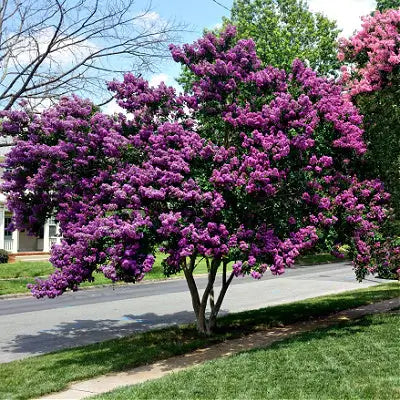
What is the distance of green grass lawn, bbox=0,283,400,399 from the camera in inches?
323

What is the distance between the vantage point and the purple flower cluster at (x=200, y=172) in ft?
29.0

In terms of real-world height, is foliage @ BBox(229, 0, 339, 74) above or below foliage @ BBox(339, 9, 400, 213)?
above

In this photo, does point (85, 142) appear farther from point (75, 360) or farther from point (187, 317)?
point (187, 317)

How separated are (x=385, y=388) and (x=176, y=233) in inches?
151

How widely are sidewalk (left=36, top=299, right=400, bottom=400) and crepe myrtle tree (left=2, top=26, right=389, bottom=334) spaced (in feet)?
5.00

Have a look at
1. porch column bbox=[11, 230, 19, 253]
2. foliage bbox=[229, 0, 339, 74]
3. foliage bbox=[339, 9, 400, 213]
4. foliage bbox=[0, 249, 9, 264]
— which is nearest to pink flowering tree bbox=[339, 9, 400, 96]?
foliage bbox=[339, 9, 400, 213]

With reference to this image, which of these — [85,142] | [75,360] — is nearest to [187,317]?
[75,360]

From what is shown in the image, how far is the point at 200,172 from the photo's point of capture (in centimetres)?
938

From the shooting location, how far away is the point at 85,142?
1016 cm

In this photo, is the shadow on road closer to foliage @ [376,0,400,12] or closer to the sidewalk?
the sidewalk

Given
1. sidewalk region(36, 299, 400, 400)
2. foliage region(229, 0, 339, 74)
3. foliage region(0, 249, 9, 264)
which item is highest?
foliage region(229, 0, 339, 74)

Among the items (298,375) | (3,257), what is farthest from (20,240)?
(298,375)

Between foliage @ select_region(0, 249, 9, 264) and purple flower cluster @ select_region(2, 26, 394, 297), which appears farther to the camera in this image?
foliage @ select_region(0, 249, 9, 264)

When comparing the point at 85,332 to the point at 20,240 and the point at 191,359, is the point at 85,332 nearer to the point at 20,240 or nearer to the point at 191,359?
the point at 191,359
